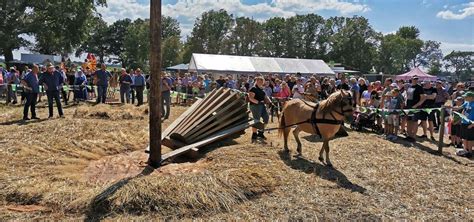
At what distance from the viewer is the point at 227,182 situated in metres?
5.68

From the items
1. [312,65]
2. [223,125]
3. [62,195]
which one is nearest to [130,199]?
[62,195]

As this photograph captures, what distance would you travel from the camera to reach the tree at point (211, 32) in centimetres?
7356

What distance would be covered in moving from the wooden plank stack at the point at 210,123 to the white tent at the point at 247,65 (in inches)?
790

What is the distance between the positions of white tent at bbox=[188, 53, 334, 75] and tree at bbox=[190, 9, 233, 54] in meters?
41.0

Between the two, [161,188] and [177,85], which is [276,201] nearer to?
[161,188]

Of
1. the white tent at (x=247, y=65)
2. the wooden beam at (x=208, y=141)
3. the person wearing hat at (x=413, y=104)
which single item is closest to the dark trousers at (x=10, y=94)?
the wooden beam at (x=208, y=141)

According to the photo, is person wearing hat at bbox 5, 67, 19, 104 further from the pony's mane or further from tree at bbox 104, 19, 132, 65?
tree at bbox 104, 19, 132, 65

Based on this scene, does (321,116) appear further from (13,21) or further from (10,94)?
(13,21)

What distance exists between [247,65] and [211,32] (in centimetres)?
4875

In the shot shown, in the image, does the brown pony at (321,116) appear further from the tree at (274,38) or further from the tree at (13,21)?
the tree at (274,38)

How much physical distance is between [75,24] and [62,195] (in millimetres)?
33931

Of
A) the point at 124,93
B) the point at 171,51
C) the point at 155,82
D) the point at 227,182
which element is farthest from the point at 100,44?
the point at 227,182

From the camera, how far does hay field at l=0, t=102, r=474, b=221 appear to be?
5.05 meters

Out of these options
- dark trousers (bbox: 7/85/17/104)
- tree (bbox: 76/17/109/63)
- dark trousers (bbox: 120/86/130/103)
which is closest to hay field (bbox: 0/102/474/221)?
dark trousers (bbox: 120/86/130/103)
